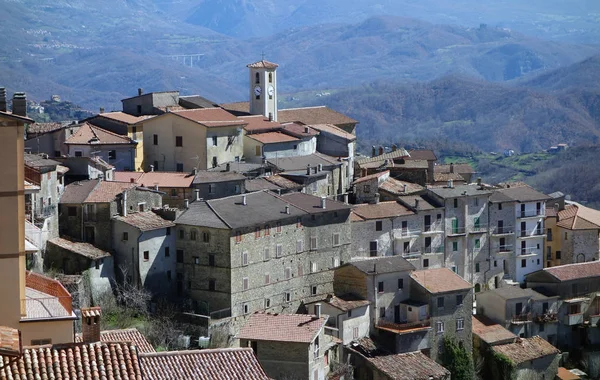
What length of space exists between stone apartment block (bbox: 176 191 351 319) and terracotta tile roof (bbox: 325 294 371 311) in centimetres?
104

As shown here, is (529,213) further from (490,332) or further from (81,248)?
(81,248)

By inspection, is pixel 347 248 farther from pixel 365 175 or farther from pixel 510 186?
pixel 510 186

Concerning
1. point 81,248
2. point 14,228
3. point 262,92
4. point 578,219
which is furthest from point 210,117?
point 14,228

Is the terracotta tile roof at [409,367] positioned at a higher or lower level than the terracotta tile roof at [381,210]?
lower

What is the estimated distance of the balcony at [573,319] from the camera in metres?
69.6

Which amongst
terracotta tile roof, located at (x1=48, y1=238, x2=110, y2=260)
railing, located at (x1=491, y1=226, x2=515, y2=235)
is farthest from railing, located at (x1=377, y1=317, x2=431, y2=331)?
terracotta tile roof, located at (x1=48, y1=238, x2=110, y2=260)

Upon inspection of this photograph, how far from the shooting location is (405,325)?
60.8 meters

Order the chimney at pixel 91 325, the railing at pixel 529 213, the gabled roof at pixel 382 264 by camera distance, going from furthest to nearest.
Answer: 1. the railing at pixel 529 213
2. the gabled roof at pixel 382 264
3. the chimney at pixel 91 325

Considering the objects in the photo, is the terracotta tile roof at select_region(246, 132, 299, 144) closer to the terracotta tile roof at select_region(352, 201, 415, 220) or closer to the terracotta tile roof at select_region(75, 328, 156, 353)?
the terracotta tile roof at select_region(352, 201, 415, 220)

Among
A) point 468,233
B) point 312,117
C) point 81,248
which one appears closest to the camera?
point 81,248

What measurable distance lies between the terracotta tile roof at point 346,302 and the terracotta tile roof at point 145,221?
7694 millimetres

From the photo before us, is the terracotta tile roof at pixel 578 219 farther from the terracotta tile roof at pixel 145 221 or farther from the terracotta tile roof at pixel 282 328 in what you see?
the terracotta tile roof at pixel 145 221

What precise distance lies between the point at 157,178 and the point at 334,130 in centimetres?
1791

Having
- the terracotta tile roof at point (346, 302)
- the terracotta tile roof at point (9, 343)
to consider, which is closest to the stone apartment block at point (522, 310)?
the terracotta tile roof at point (346, 302)
